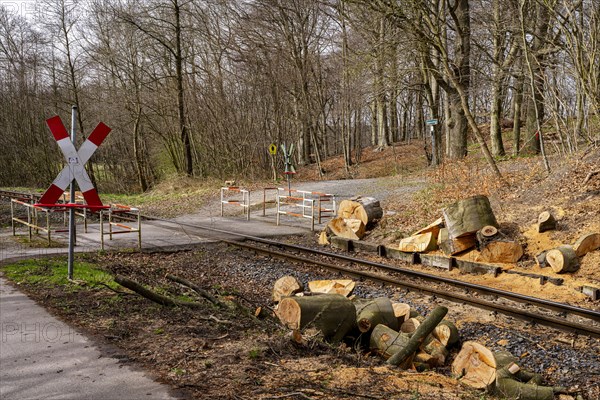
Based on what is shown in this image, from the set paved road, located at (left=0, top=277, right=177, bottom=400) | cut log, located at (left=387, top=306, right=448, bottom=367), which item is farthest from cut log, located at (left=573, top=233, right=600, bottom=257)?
paved road, located at (left=0, top=277, right=177, bottom=400)

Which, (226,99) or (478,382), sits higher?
(226,99)

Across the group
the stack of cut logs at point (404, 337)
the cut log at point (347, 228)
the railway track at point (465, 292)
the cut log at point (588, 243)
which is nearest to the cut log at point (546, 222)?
the cut log at point (588, 243)

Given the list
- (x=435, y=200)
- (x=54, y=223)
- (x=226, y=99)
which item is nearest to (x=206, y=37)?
(x=226, y=99)

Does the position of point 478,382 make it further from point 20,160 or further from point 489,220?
point 20,160

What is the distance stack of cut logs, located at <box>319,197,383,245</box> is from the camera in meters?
13.8

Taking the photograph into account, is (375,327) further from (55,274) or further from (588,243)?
(588,243)

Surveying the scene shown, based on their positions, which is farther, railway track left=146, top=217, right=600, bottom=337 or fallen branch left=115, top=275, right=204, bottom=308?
railway track left=146, top=217, right=600, bottom=337

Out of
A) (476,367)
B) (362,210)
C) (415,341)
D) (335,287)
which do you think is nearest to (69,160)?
(335,287)

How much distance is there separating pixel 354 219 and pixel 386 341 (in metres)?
8.19

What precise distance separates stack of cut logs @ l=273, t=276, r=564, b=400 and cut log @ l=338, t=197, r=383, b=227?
23.5 feet

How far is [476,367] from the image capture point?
17.6 feet

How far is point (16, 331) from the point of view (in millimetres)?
5617

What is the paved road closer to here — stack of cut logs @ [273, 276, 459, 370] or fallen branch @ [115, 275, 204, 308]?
fallen branch @ [115, 275, 204, 308]

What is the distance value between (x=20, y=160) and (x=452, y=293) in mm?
43979
